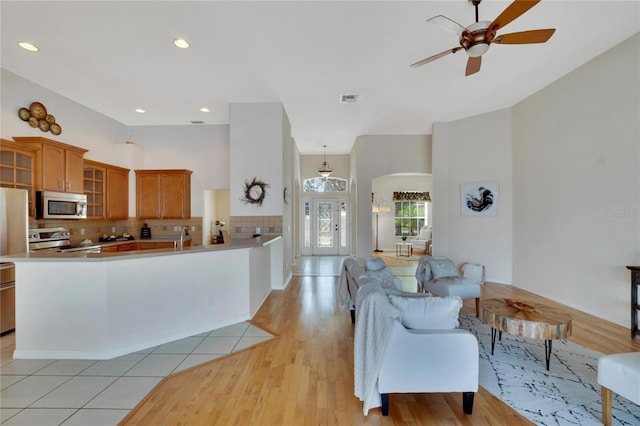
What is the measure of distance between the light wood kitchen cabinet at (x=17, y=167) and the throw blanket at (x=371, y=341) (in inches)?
186

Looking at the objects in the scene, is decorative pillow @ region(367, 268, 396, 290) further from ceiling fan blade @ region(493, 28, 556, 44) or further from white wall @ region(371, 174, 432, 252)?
white wall @ region(371, 174, 432, 252)

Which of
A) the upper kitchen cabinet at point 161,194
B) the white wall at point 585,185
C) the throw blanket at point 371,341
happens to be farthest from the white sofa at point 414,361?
the upper kitchen cabinet at point 161,194

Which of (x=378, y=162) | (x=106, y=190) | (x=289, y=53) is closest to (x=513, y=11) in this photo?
(x=289, y=53)

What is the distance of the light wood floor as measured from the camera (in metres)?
1.98

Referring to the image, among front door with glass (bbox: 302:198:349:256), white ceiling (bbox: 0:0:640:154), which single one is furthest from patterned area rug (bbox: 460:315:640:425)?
front door with glass (bbox: 302:198:349:256)

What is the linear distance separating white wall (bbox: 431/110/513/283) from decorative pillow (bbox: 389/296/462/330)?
14.7 ft

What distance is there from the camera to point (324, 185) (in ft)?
32.2

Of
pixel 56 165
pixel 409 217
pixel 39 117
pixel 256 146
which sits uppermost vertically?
pixel 39 117

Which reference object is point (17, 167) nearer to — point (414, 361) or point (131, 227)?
point (131, 227)

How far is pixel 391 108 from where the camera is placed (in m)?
5.43

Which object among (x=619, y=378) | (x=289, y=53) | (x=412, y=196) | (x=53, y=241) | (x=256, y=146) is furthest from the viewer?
(x=412, y=196)

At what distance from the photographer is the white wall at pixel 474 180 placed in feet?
18.5

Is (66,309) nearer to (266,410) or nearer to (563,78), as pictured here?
(266,410)

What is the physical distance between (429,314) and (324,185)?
7.97m
